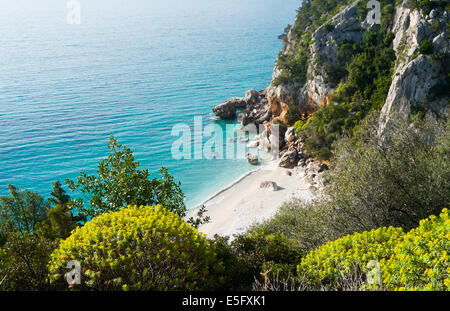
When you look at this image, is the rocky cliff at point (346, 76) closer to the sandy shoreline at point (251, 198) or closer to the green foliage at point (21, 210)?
the sandy shoreline at point (251, 198)

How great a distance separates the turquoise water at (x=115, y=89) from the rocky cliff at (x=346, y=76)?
→ 33.9ft

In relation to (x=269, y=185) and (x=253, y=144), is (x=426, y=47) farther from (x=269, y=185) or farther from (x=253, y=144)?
(x=253, y=144)

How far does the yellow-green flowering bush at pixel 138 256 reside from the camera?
9.86 m

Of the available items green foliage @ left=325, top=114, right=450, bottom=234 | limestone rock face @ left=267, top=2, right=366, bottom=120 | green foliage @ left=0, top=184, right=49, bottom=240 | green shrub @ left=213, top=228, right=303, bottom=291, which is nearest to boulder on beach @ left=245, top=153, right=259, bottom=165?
limestone rock face @ left=267, top=2, right=366, bottom=120

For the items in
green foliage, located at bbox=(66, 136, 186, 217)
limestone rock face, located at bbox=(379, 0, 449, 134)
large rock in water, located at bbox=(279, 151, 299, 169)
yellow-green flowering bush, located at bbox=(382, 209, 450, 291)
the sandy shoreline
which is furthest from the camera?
large rock in water, located at bbox=(279, 151, 299, 169)

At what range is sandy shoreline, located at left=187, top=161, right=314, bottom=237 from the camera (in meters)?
33.7

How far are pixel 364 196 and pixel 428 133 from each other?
10306 millimetres

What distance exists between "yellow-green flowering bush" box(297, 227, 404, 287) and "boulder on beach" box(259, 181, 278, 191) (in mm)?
26024

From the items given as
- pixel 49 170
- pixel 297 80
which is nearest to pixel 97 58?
pixel 49 170

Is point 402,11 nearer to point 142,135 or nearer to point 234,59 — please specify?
point 142,135

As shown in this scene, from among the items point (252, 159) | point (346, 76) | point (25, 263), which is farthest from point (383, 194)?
point (346, 76)

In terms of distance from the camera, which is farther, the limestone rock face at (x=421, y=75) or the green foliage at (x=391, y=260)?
the limestone rock face at (x=421, y=75)

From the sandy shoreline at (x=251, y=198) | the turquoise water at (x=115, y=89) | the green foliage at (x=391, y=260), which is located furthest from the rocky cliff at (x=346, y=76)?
the green foliage at (x=391, y=260)

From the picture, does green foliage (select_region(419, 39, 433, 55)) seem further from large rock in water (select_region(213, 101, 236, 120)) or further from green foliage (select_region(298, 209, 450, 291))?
large rock in water (select_region(213, 101, 236, 120))
